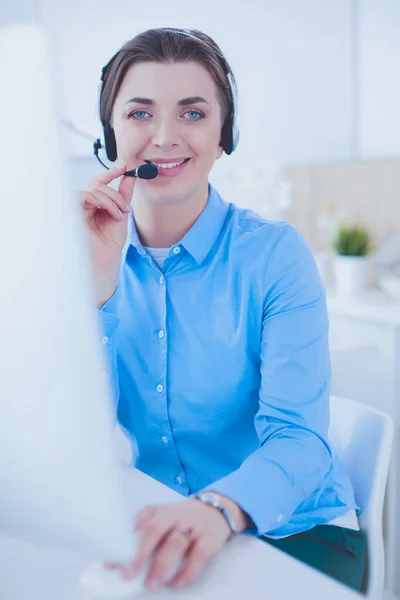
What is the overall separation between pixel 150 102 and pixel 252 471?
1.92ft

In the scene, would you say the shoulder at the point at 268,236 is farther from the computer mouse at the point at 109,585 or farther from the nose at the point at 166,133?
the computer mouse at the point at 109,585

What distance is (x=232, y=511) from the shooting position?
0.65 metres

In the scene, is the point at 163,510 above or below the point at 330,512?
above

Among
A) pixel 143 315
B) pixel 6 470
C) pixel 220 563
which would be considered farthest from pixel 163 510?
pixel 143 315

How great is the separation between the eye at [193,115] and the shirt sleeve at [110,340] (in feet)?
1.05

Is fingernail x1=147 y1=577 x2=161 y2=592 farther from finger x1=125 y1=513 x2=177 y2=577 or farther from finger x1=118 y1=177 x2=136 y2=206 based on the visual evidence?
finger x1=118 y1=177 x2=136 y2=206

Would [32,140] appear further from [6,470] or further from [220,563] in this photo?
[220,563]

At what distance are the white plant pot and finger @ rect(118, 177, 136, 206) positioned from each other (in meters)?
1.39

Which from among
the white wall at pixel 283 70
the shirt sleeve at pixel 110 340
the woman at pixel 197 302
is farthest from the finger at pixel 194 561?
the white wall at pixel 283 70

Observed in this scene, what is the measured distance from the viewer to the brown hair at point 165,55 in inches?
38.4

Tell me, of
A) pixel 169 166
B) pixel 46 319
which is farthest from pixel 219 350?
pixel 46 319

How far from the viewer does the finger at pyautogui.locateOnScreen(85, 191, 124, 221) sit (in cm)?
97

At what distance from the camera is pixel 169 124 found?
0.99 m

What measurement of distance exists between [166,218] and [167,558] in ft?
2.13
